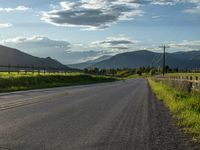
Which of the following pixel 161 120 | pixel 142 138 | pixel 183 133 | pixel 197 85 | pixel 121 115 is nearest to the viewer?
pixel 142 138

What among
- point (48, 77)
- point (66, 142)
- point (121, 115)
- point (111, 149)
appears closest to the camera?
point (111, 149)

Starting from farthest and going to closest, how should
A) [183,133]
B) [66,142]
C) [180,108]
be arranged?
[180,108] < [183,133] < [66,142]

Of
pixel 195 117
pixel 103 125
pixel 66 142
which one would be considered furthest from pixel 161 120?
pixel 66 142

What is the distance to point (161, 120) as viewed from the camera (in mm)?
15305

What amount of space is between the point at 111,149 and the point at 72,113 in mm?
7480

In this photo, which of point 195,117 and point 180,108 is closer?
point 195,117

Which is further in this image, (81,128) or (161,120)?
(161,120)

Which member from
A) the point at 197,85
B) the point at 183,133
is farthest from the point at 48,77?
the point at 183,133

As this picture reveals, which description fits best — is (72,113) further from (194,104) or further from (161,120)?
(194,104)

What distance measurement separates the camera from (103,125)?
1348cm

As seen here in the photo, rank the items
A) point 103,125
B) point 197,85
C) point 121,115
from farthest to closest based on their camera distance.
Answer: point 197,85 < point 121,115 < point 103,125

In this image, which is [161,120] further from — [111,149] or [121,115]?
[111,149]

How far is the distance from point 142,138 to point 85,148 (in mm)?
2001

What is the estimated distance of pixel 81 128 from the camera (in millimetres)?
12727
